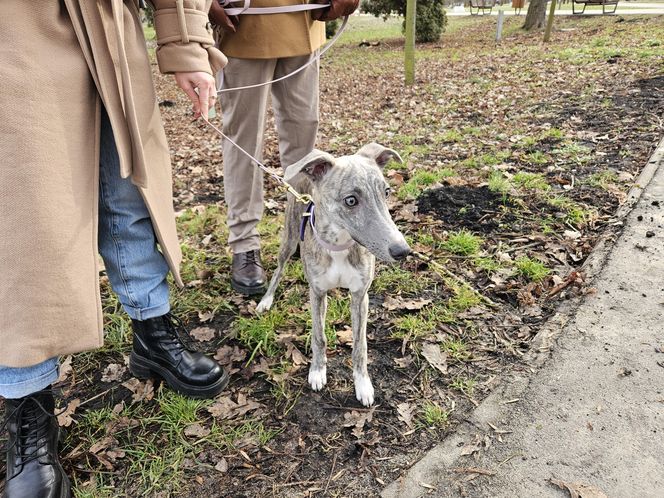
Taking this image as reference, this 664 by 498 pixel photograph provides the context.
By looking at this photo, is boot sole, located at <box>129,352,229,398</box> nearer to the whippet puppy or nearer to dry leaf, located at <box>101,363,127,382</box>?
dry leaf, located at <box>101,363,127,382</box>

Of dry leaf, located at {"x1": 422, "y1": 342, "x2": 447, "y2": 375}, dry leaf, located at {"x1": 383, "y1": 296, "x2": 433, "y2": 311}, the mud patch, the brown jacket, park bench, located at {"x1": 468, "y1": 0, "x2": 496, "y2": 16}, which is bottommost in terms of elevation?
dry leaf, located at {"x1": 422, "y1": 342, "x2": 447, "y2": 375}

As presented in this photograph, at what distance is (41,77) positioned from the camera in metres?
1.66

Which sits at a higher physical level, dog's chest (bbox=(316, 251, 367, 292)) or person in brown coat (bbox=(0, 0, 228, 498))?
person in brown coat (bbox=(0, 0, 228, 498))

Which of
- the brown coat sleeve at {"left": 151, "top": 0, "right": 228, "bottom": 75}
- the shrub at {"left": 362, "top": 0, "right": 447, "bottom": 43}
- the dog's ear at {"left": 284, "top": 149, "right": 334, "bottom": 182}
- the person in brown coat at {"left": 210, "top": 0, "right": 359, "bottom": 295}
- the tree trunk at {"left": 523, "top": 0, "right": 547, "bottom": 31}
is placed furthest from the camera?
the tree trunk at {"left": 523, "top": 0, "right": 547, "bottom": 31}

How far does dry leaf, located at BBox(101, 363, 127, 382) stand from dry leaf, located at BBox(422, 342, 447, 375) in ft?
6.55

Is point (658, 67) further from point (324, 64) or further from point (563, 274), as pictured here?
point (324, 64)

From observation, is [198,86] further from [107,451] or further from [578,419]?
[578,419]

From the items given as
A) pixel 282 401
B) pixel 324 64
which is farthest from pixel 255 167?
pixel 324 64

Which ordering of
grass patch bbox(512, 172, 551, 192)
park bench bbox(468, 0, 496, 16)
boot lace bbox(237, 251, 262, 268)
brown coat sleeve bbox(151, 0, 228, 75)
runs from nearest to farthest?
brown coat sleeve bbox(151, 0, 228, 75), boot lace bbox(237, 251, 262, 268), grass patch bbox(512, 172, 551, 192), park bench bbox(468, 0, 496, 16)

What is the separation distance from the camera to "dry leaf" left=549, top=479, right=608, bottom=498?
2.10 metres

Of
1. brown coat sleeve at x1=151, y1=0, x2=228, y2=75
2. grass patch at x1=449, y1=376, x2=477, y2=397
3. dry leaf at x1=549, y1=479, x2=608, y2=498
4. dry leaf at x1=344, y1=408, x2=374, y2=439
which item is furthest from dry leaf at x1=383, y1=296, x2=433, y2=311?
brown coat sleeve at x1=151, y1=0, x2=228, y2=75

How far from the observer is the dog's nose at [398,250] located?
6.93 feet

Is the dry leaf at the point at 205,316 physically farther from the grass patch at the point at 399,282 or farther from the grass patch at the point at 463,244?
the grass patch at the point at 463,244

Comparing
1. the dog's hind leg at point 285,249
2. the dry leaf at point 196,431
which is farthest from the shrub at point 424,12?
the dry leaf at point 196,431
